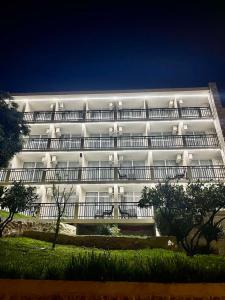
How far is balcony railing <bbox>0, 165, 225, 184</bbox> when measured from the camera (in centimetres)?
2515

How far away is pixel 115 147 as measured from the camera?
89.5 ft

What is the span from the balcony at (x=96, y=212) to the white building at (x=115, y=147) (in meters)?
0.08

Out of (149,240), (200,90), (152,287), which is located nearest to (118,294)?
(152,287)

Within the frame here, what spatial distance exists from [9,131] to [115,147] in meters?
12.3

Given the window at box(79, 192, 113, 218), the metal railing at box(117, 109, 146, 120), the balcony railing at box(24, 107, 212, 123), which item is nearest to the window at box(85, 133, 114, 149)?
the balcony railing at box(24, 107, 212, 123)

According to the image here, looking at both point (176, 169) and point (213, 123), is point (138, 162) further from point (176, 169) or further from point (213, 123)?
point (213, 123)

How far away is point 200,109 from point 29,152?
1826 centimetres

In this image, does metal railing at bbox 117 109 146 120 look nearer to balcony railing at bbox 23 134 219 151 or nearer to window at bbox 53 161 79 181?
balcony railing at bbox 23 134 219 151

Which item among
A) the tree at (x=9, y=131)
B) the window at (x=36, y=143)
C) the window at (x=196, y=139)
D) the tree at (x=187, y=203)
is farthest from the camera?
the window at (x=36, y=143)

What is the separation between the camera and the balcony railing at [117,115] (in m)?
29.3

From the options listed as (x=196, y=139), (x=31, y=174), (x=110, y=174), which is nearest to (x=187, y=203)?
(x=110, y=174)

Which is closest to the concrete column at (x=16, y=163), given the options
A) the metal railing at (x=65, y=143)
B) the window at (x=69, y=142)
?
the metal railing at (x=65, y=143)

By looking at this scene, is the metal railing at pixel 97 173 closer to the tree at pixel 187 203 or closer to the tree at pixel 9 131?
the tree at pixel 9 131

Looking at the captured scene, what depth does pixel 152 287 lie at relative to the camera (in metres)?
5.15
